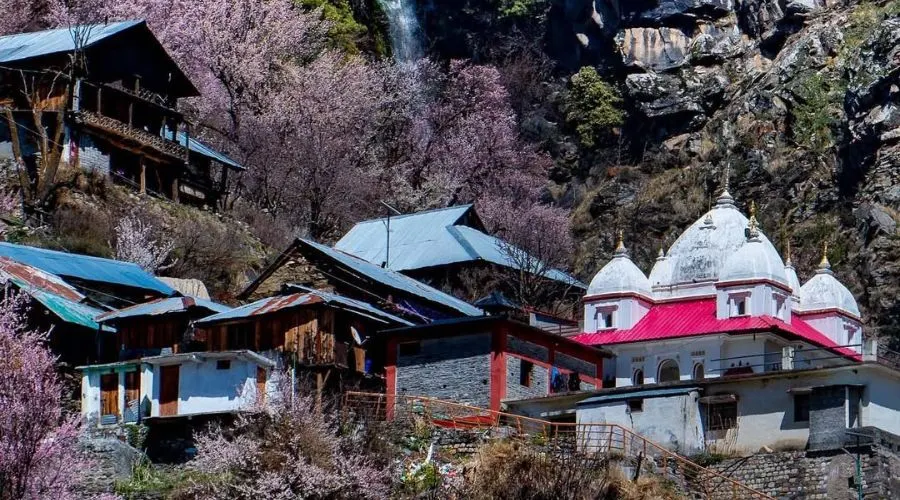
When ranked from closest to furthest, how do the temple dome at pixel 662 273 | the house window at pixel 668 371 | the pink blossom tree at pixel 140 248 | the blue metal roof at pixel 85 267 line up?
the blue metal roof at pixel 85 267, the house window at pixel 668 371, the temple dome at pixel 662 273, the pink blossom tree at pixel 140 248

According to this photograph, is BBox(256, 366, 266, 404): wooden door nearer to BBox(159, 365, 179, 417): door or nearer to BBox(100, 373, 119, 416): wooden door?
BBox(159, 365, 179, 417): door

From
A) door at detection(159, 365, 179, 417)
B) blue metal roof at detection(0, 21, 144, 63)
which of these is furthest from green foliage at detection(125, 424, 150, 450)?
blue metal roof at detection(0, 21, 144, 63)

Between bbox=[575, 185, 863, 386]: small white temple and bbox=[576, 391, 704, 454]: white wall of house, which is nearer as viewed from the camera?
bbox=[576, 391, 704, 454]: white wall of house

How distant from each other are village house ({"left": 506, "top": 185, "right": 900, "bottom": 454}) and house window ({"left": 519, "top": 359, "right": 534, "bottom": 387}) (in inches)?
61.4

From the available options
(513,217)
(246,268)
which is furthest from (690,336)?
(513,217)

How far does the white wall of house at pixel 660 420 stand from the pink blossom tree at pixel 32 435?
45.9 feet

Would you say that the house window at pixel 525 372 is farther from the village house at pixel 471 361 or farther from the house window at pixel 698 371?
the house window at pixel 698 371

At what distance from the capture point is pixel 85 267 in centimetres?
6322

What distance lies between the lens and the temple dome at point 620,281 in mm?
68625

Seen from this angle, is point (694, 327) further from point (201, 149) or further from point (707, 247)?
point (201, 149)

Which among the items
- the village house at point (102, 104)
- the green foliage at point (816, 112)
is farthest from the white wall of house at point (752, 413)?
the green foliage at point (816, 112)

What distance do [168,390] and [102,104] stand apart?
2462 cm

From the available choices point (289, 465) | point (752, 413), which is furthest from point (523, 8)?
point (289, 465)

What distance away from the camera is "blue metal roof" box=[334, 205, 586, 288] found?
80.2 m
